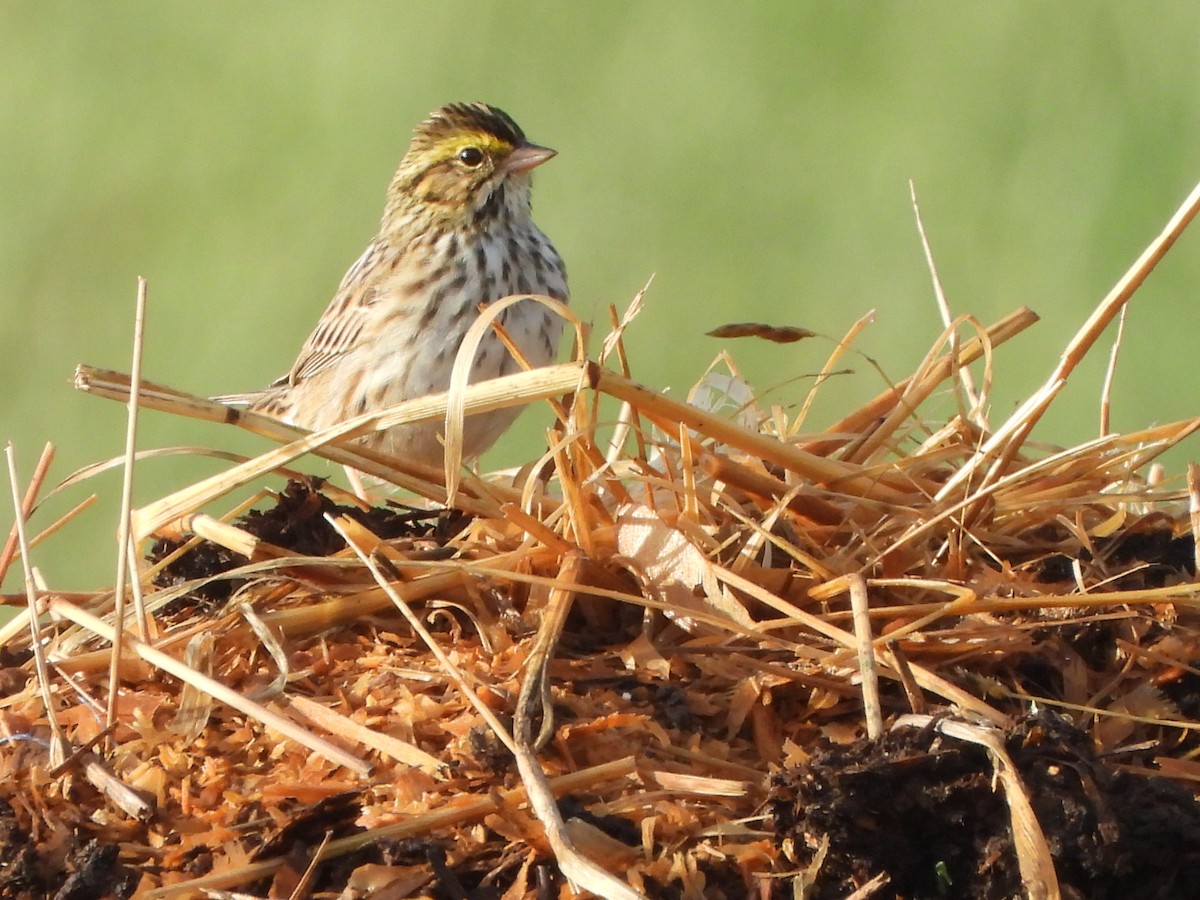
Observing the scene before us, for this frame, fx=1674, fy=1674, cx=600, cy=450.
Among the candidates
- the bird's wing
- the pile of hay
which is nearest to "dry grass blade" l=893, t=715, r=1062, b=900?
the pile of hay

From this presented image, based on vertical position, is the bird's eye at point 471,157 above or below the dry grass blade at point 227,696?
above

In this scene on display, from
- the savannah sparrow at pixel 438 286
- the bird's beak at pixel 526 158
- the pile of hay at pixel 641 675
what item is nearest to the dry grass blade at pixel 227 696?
the pile of hay at pixel 641 675

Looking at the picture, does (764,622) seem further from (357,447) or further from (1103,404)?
(1103,404)

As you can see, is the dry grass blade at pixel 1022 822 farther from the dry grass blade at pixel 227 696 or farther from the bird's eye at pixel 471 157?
the bird's eye at pixel 471 157

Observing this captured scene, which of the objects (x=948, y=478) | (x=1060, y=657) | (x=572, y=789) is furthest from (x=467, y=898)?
(x=948, y=478)

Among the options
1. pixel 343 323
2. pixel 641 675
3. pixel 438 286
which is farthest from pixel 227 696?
pixel 343 323

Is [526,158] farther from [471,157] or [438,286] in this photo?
[438,286]
